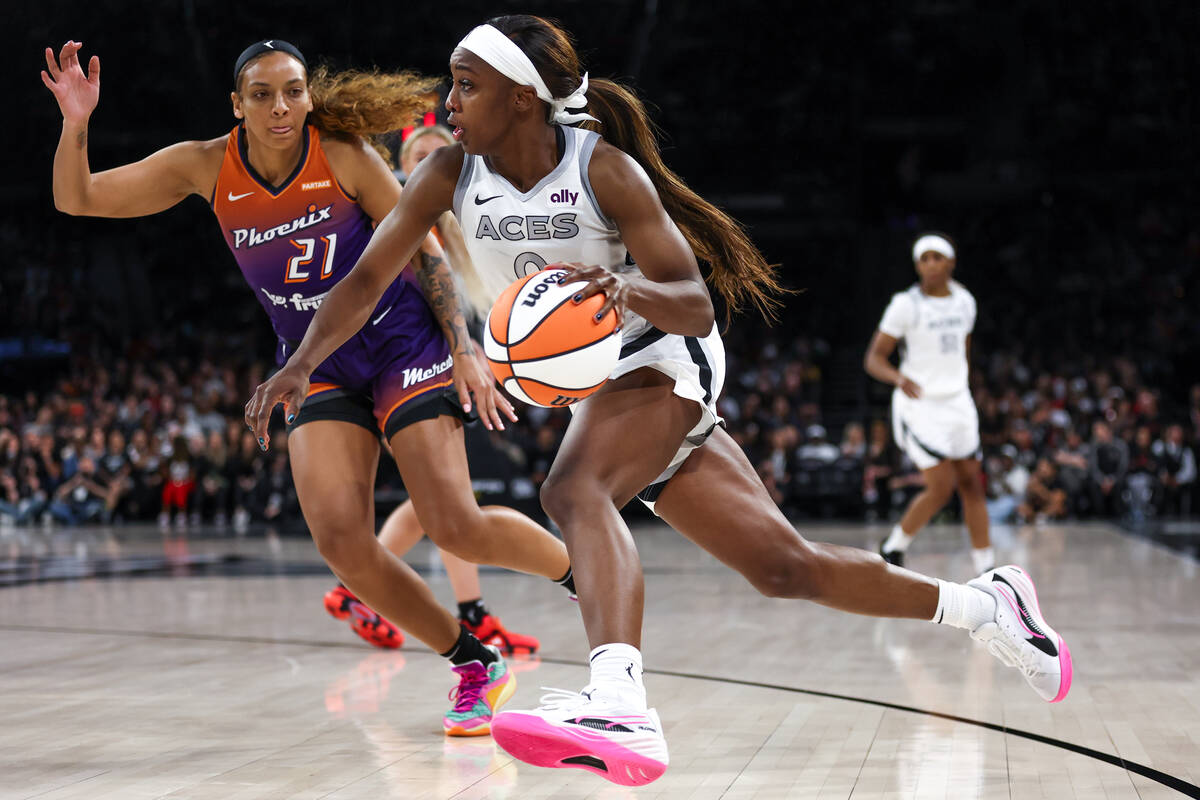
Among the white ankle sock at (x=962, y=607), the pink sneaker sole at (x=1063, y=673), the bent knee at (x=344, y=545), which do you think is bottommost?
the pink sneaker sole at (x=1063, y=673)

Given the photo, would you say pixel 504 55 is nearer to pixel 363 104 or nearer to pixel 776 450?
pixel 363 104

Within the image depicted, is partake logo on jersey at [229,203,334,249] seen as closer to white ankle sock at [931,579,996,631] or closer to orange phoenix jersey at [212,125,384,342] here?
orange phoenix jersey at [212,125,384,342]

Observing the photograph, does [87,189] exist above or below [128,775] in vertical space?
above

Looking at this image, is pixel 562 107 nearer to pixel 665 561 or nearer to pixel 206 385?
pixel 665 561

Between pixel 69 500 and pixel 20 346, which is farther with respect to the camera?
pixel 20 346

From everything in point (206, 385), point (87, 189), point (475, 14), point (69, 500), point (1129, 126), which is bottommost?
point (69, 500)

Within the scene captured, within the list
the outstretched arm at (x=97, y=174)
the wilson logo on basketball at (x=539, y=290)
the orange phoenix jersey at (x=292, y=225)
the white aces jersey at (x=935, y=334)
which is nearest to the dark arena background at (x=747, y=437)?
the orange phoenix jersey at (x=292, y=225)

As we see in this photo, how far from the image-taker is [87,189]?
3.63 m

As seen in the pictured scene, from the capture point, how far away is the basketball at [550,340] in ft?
8.61

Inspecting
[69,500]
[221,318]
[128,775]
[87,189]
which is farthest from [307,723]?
[221,318]

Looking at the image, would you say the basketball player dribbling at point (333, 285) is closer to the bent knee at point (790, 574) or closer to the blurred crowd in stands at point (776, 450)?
the bent knee at point (790, 574)

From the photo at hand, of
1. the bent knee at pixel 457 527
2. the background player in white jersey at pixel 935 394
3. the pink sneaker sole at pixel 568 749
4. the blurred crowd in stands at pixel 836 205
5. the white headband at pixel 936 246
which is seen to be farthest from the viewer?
the blurred crowd in stands at pixel 836 205

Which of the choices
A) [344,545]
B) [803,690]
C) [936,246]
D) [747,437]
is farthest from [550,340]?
[747,437]

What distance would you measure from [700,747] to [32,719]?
2088 mm
